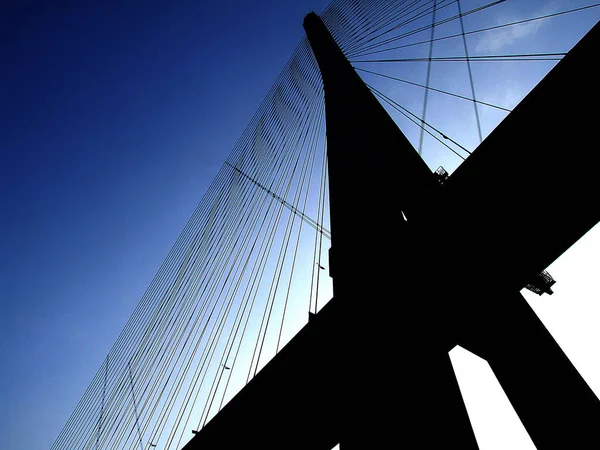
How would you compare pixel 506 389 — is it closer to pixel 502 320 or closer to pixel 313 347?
pixel 502 320

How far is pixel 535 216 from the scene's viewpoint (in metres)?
1.13

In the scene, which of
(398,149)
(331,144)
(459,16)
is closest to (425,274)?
(331,144)

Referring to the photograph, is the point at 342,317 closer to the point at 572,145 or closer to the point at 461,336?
the point at 461,336

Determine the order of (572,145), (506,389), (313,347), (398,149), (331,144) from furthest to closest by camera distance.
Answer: (398,149), (331,144), (506,389), (313,347), (572,145)

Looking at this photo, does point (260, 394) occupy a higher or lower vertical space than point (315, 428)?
higher

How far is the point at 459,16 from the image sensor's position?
415 cm

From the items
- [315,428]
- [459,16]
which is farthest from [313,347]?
[459,16]

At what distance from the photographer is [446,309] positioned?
47.5 inches

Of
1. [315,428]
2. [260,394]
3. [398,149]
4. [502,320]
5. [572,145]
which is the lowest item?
[315,428]

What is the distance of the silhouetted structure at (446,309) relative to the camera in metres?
1.03

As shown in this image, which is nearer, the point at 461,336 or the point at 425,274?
the point at 425,274

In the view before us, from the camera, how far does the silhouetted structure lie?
1032 mm

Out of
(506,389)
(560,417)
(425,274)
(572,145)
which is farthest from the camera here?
(506,389)

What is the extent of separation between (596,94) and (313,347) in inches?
51.3
